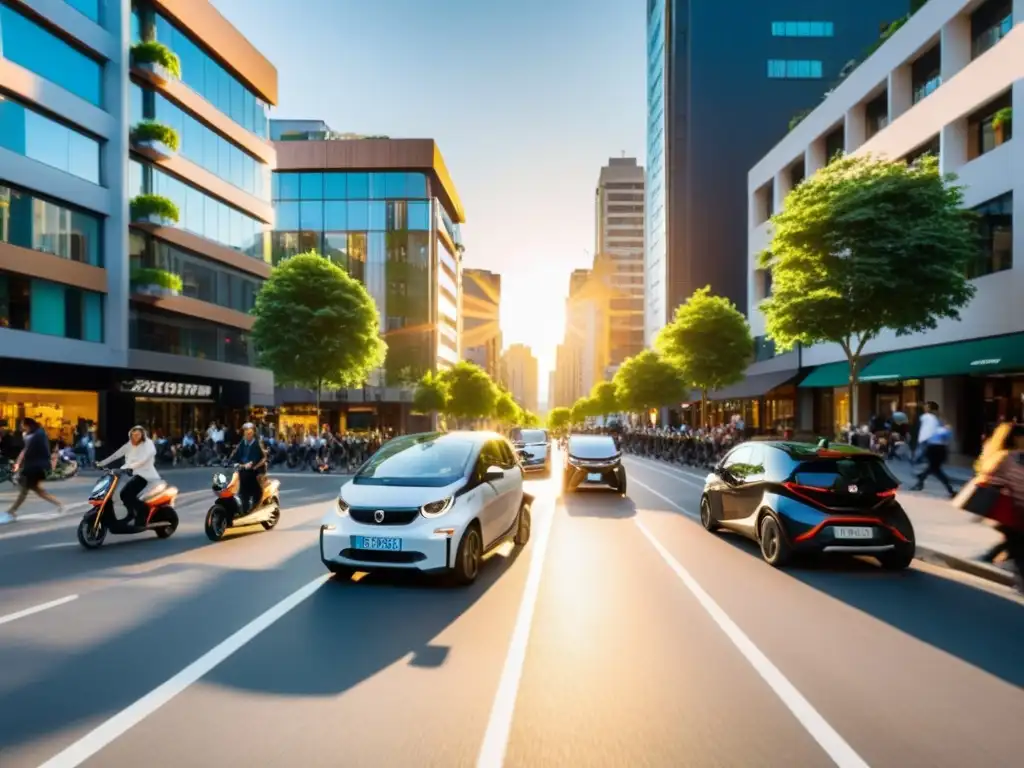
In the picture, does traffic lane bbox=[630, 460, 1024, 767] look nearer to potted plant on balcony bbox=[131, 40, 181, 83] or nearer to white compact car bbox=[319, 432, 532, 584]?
white compact car bbox=[319, 432, 532, 584]

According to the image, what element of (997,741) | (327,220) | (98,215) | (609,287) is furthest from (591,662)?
(609,287)

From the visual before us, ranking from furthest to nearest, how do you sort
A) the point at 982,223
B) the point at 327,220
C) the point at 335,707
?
the point at 327,220
the point at 982,223
the point at 335,707

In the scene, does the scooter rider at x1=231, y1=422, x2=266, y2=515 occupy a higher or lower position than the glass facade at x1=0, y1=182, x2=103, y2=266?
lower

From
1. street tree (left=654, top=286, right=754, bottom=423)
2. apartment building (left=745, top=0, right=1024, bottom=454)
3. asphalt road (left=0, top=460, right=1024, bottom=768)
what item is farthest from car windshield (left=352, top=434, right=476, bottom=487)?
street tree (left=654, top=286, right=754, bottom=423)

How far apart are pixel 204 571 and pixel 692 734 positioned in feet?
20.7

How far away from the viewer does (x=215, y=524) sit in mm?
11227

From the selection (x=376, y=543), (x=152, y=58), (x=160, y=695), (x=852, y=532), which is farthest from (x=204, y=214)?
(x=160, y=695)

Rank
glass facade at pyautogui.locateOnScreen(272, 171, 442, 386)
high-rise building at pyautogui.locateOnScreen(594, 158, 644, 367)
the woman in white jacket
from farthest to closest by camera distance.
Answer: high-rise building at pyautogui.locateOnScreen(594, 158, 644, 367) → glass facade at pyautogui.locateOnScreen(272, 171, 442, 386) → the woman in white jacket

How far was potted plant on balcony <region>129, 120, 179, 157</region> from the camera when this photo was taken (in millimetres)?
32469

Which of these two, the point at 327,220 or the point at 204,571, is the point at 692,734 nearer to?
the point at 204,571

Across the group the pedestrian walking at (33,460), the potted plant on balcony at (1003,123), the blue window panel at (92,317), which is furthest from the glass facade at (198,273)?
the potted plant on balcony at (1003,123)

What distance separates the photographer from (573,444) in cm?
1955

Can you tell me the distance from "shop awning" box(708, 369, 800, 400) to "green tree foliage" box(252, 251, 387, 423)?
69.0 ft

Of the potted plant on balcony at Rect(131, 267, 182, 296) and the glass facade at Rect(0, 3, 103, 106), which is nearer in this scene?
the glass facade at Rect(0, 3, 103, 106)
